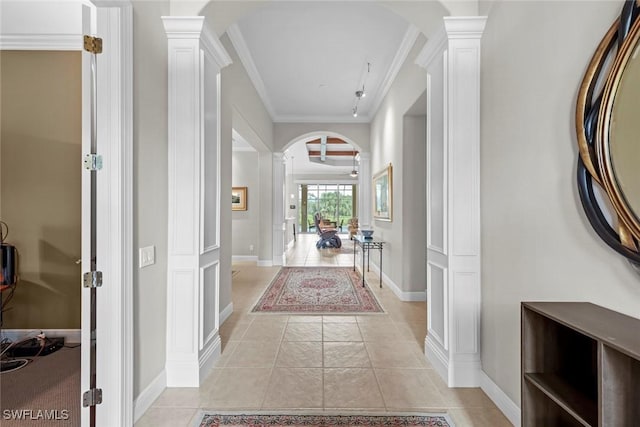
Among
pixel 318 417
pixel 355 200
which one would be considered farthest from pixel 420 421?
pixel 355 200

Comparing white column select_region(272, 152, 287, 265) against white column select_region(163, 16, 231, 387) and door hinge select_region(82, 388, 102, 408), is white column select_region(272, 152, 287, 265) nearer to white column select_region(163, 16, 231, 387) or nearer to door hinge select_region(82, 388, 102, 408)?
white column select_region(163, 16, 231, 387)

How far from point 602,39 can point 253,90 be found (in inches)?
169

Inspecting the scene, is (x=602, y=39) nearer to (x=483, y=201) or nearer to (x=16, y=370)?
(x=483, y=201)

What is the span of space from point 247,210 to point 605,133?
7.13m

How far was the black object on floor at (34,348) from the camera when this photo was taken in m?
2.60

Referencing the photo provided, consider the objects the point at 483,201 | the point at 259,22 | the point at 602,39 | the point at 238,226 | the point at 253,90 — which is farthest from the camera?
the point at 238,226

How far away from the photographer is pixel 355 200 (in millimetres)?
15383

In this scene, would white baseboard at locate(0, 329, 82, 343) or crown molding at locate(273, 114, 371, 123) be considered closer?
white baseboard at locate(0, 329, 82, 343)

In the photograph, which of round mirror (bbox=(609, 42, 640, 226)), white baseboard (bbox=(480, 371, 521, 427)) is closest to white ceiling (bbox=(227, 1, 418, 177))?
round mirror (bbox=(609, 42, 640, 226))

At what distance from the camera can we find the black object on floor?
260cm

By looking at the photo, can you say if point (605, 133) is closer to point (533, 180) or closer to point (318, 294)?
point (533, 180)

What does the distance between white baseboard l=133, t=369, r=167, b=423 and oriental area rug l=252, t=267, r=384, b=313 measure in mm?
1649

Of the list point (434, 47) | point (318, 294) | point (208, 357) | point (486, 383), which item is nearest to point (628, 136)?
point (434, 47)

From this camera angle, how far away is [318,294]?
4492mm
